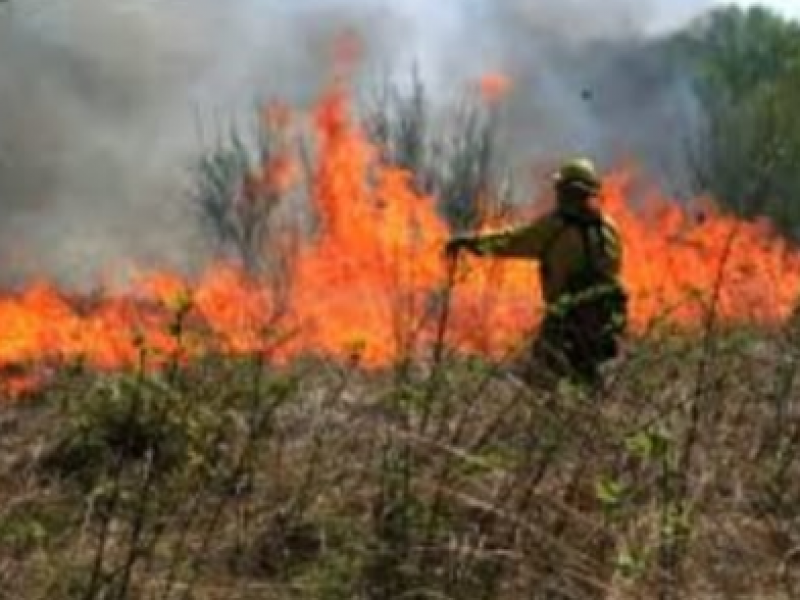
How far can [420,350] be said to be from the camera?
7.92 meters

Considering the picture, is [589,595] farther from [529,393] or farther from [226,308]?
[226,308]

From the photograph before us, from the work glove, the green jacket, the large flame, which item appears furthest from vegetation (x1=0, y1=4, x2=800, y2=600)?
the green jacket

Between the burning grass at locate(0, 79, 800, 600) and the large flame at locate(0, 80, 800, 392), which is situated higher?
the large flame at locate(0, 80, 800, 392)

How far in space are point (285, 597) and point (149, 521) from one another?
47 cm

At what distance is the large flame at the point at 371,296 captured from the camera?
6.80 metres

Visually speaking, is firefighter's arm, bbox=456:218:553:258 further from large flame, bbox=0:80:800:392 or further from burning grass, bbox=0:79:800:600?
burning grass, bbox=0:79:800:600

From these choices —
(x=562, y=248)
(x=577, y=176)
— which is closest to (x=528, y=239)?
(x=562, y=248)

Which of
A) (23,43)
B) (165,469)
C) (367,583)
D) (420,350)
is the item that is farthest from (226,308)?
(23,43)

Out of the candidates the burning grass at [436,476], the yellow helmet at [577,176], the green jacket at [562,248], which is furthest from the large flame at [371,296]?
the yellow helmet at [577,176]

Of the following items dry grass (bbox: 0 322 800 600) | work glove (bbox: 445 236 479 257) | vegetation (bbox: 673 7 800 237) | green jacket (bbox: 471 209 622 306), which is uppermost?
vegetation (bbox: 673 7 800 237)

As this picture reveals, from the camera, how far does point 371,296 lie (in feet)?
58.4

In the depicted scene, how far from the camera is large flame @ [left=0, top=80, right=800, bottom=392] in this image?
6797 mm

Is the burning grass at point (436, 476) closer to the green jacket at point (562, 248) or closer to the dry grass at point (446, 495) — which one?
the dry grass at point (446, 495)

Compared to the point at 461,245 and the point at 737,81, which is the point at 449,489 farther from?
the point at 737,81
